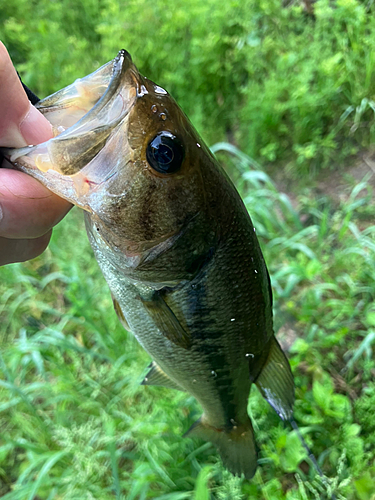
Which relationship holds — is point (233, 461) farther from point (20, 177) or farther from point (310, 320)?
point (20, 177)

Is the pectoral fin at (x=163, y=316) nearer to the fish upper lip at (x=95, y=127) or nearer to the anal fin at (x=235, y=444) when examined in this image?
the fish upper lip at (x=95, y=127)

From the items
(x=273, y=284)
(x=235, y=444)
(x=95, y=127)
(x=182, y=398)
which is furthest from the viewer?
(x=273, y=284)

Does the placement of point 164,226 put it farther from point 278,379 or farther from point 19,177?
point 278,379

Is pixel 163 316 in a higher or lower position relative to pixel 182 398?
higher

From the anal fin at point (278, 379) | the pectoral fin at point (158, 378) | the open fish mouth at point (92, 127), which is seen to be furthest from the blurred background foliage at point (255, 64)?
the open fish mouth at point (92, 127)

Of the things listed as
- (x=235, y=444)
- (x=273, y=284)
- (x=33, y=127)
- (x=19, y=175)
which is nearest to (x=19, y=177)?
(x=19, y=175)

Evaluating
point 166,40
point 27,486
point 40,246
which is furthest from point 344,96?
point 27,486

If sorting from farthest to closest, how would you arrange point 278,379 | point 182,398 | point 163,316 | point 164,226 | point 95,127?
point 182,398 → point 278,379 → point 163,316 → point 164,226 → point 95,127

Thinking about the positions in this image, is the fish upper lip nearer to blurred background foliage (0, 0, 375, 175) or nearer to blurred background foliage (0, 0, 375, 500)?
blurred background foliage (0, 0, 375, 500)
